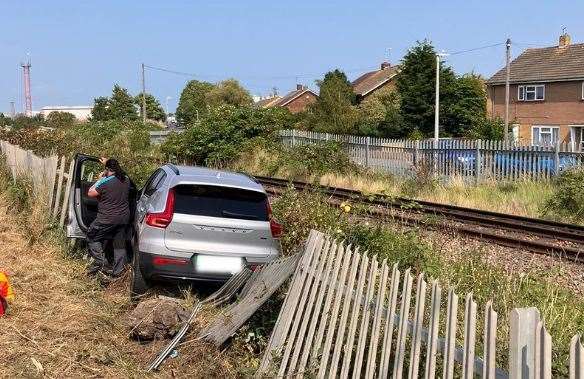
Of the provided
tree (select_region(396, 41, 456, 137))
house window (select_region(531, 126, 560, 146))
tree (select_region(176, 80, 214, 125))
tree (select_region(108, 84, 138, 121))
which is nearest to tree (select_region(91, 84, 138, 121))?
tree (select_region(108, 84, 138, 121))

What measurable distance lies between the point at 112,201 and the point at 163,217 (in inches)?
73.3

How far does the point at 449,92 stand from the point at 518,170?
27.8 meters

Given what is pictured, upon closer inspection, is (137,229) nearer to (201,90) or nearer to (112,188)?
(112,188)

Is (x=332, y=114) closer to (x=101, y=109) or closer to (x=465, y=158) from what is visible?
(x=465, y=158)

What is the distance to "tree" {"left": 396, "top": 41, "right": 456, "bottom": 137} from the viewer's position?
45500mm

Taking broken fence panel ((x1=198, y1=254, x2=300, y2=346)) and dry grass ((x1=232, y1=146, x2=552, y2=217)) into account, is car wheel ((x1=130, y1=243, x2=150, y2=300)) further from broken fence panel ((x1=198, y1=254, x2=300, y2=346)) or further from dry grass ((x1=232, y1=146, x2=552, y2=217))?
dry grass ((x1=232, y1=146, x2=552, y2=217))

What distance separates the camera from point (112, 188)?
8.72m

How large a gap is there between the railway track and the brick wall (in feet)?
97.8

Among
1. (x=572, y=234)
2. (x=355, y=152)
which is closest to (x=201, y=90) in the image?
(x=355, y=152)

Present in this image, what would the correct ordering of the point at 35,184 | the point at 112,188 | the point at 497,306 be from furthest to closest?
the point at 35,184 < the point at 112,188 < the point at 497,306

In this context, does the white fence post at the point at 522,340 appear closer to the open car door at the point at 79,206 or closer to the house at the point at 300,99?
the open car door at the point at 79,206

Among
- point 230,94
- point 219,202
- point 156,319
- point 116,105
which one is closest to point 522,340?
point 156,319

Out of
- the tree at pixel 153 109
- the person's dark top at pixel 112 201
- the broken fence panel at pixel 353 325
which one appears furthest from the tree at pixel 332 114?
the tree at pixel 153 109

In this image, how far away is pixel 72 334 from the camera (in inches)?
238
